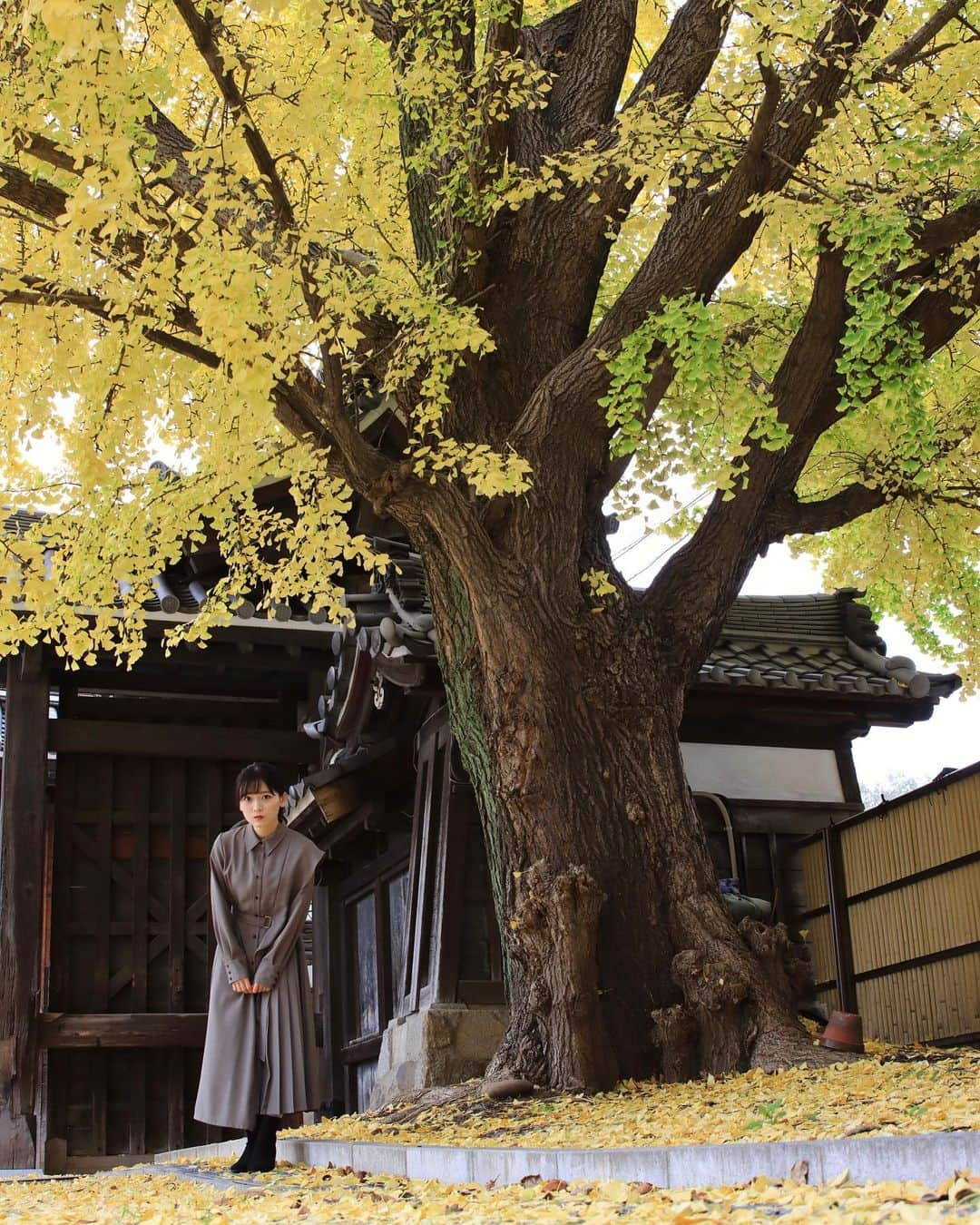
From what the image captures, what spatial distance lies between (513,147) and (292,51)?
144 cm

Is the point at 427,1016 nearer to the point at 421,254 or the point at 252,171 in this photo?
the point at 421,254

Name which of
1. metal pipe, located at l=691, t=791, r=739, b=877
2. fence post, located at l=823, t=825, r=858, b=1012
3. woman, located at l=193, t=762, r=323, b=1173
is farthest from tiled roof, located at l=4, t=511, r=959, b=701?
woman, located at l=193, t=762, r=323, b=1173

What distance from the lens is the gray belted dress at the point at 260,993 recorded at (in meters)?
5.90

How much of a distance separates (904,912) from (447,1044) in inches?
128

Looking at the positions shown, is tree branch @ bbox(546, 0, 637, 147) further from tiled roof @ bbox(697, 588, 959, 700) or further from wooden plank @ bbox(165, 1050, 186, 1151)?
wooden plank @ bbox(165, 1050, 186, 1151)

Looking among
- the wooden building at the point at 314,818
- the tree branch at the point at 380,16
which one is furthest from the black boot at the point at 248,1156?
the tree branch at the point at 380,16

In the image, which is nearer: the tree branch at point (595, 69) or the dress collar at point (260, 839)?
the dress collar at point (260, 839)

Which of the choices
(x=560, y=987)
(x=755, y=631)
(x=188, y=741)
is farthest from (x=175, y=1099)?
(x=560, y=987)

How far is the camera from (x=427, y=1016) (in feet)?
30.0

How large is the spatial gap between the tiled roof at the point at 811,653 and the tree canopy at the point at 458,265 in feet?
5.91

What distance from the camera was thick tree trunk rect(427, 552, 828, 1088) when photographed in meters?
6.73

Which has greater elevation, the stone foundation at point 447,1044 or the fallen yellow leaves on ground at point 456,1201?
the stone foundation at point 447,1044

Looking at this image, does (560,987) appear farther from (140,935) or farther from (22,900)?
(140,935)

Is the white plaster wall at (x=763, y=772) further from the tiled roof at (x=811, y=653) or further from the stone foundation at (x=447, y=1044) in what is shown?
the stone foundation at (x=447, y=1044)
